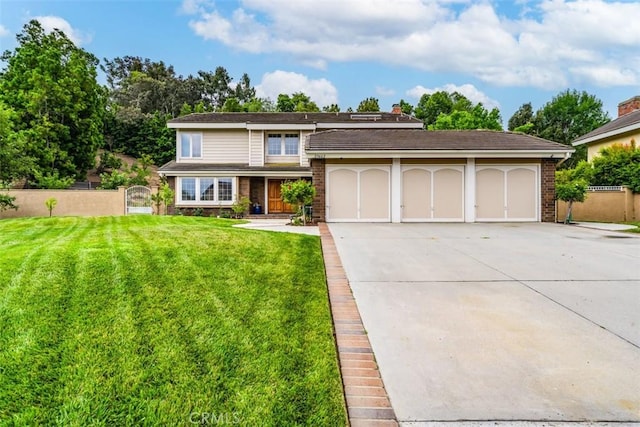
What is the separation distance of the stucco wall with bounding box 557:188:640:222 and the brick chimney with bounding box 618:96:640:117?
11.5 meters

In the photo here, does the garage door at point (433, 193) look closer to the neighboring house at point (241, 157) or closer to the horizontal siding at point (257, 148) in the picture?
the neighboring house at point (241, 157)

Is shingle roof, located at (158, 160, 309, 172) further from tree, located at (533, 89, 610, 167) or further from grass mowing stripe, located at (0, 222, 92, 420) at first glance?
tree, located at (533, 89, 610, 167)

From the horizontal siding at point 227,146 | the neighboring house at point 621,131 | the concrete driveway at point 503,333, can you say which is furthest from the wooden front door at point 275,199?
the neighboring house at point 621,131

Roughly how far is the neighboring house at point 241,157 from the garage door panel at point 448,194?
755 centimetres

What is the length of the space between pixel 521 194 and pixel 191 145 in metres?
17.0

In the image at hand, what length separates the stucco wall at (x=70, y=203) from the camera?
18.1 meters

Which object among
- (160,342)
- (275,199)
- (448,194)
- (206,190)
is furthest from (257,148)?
(160,342)

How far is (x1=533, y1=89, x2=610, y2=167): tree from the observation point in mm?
43031

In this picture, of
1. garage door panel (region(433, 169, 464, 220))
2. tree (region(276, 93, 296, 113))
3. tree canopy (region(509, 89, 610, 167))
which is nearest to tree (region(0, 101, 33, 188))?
garage door panel (region(433, 169, 464, 220))

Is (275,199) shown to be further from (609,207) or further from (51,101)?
(51,101)

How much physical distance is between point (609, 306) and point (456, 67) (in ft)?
91.1

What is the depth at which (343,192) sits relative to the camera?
1424 cm

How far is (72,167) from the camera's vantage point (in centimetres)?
2586

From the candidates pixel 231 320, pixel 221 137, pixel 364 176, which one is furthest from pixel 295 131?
pixel 231 320
